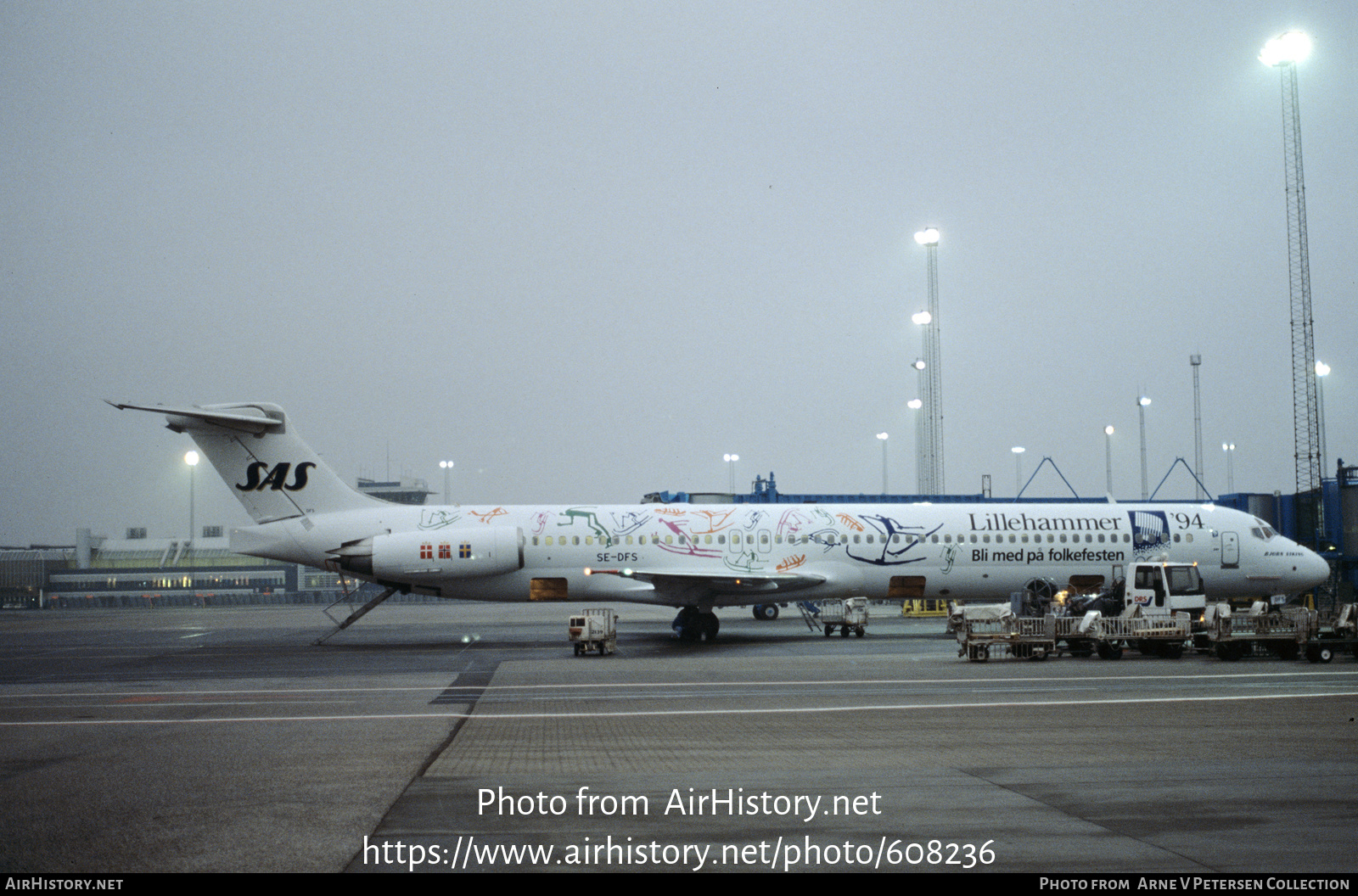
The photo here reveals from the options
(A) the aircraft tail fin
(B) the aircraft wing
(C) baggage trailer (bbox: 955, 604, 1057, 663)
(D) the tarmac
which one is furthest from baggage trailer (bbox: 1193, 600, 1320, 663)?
(A) the aircraft tail fin

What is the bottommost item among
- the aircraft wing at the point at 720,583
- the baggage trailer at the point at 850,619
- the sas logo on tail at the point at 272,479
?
the baggage trailer at the point at 850,619

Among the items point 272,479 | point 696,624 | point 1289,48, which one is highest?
point 1289,48

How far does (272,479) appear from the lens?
1144 inches

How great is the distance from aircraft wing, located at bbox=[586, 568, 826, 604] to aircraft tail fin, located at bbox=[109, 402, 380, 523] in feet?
26.9

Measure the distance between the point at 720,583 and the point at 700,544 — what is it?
6.97 ft

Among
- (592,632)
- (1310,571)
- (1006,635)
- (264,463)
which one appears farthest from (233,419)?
(1310,571)

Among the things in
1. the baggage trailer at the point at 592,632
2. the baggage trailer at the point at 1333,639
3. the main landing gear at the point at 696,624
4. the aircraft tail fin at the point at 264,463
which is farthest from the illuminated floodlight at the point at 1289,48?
the aircraft tail fin at the point at 264,463

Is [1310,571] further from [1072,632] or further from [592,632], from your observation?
[592,632]

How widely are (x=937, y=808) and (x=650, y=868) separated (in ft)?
9.37

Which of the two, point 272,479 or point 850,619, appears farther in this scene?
point 850,619

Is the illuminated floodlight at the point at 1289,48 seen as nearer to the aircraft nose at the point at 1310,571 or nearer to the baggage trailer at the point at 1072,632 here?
the aircraft nose at the point at 1310,571

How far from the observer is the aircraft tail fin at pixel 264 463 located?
28.9m

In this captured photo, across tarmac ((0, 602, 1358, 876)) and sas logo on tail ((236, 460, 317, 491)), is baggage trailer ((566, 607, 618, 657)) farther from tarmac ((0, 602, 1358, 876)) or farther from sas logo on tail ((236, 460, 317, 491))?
sas logo on tail ((236, 460, 317, 491))

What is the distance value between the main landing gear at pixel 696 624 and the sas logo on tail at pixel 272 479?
11277 millimetres
